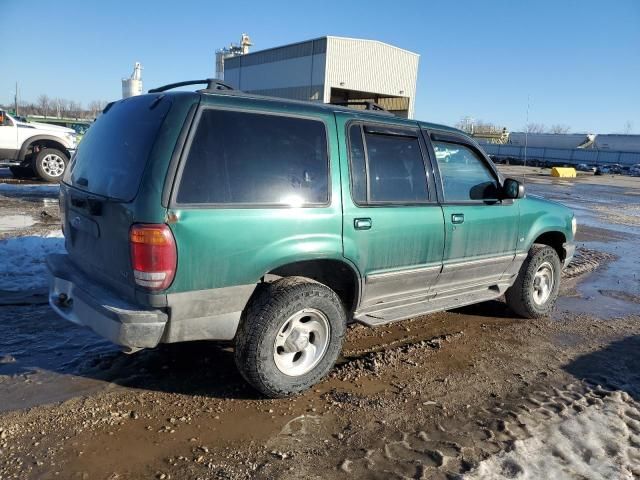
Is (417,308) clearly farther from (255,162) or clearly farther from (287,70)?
(287,70)

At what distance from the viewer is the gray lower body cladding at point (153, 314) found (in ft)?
9.51

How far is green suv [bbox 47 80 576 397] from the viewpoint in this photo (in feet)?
9.58

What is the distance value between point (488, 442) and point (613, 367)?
1.98 metres

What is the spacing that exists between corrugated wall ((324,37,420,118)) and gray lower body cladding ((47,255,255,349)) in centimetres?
2894

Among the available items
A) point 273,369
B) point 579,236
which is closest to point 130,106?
point 273,369

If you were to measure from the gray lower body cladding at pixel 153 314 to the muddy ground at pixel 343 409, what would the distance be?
54 cm

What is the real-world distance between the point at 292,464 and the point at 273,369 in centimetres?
70

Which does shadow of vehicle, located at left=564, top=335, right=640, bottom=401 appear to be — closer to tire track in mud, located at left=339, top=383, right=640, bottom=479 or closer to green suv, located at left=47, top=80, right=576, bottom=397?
tire track in mud, located at left=339, top=383, right=640, bottom=479

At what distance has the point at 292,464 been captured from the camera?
9.02ft

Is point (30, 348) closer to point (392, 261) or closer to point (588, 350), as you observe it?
point (392, 261)

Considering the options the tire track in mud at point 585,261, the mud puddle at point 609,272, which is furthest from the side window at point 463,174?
the tire track in mud at point 585,261

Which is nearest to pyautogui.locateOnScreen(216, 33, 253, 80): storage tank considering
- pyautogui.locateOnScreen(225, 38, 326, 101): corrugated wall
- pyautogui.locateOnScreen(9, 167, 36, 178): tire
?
pyautogui.locateOnScreen(225, 38, 326, 101): corrugated wall

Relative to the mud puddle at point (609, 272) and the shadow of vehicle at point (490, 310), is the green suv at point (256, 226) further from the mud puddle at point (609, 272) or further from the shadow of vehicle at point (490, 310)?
the mud puddle at point (609, 272)

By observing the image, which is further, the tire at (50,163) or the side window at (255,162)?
the tire at (50,163)
